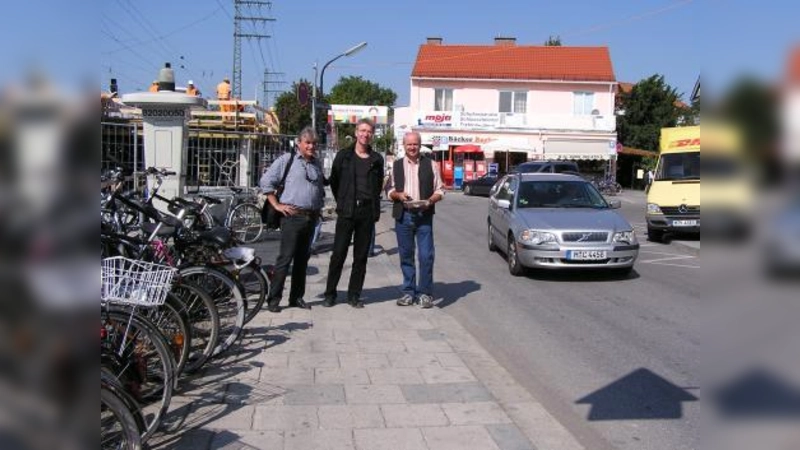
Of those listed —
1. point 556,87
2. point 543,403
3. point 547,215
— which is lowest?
point 543,403

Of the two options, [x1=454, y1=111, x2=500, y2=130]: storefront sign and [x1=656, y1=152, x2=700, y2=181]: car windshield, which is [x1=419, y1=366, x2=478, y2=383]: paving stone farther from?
[x1=454, y1=111, x2=500, y2=130]: storefront sign

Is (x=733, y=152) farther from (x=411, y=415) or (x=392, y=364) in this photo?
(x=392, y=364)

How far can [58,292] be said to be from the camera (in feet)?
4.25

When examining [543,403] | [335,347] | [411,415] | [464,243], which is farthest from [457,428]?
[464,243]

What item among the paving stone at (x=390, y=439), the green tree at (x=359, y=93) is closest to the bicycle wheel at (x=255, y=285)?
the paving stone at (x=390, y=439)

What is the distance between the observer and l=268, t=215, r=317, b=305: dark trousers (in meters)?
7.86

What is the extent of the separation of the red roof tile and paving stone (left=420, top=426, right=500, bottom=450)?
150 ft

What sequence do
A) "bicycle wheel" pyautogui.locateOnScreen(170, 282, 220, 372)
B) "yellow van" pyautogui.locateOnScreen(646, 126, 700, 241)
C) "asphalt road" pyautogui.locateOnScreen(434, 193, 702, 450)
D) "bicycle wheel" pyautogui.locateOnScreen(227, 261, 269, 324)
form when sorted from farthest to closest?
1. "yellow van" pyautogui.locateOnScreen(646, 126, 700, 241)
2. "bicycle wheel" pyautogui.locateOnScreen(227, 261, 269, 324)
3. "bicycle wheel" pyautogui.locateOnScreen(170, 282, 220, 372)
4. "asphalt road" pyautogui.locateOnScreen(434, 193, 702, 450)

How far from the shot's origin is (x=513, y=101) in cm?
4909

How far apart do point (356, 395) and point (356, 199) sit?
11.4ft

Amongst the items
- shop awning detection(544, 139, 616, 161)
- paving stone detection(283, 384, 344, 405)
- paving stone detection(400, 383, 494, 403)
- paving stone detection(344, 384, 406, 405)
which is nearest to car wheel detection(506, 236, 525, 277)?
paving stone detection(400, 383, 494, 403)

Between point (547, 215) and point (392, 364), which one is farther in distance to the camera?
point (547, 215)

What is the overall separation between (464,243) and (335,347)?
9955mm

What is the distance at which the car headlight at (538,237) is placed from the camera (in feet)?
34.2
